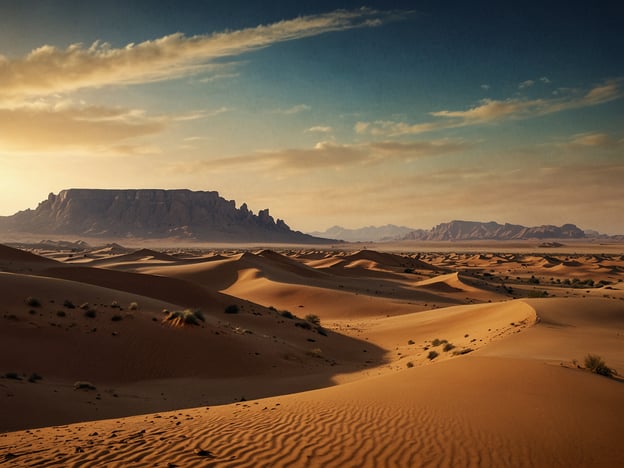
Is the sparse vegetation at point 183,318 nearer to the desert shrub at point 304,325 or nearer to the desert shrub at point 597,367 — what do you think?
the desert shrub at point 304,325

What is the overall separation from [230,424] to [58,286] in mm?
18341

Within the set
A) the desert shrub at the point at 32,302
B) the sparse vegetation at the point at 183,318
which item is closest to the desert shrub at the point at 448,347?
the sparse vegetation at the point at 183,318

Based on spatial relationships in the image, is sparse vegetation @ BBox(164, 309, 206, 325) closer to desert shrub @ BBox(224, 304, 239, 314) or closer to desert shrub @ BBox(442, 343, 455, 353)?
desert shrub @ BBox(224, 304, 239, 314)

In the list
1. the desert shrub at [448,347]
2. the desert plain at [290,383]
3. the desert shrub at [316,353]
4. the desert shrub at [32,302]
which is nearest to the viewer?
the desert plain at [290,383]

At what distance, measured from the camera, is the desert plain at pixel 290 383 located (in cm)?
741

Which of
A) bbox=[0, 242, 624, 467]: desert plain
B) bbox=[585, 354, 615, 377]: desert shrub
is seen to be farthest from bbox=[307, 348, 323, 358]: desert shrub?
bbox=[585, 354, 615, 377]: desert shrub

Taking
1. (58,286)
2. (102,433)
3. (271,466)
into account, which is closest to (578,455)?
(271,466)

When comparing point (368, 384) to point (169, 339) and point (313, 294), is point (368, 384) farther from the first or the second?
point (313, 294)

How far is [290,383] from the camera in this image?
51.6 feet

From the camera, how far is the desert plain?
7.41 m

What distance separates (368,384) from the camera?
12109mm

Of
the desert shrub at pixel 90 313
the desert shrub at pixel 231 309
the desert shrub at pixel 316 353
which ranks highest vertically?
the desert shrub at pixel 90 313

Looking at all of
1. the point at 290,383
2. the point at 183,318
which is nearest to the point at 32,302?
the point at 183,318

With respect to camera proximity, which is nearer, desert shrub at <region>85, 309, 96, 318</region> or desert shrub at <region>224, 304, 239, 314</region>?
desert shrub at <region>85, 309, 96, 318</region>
